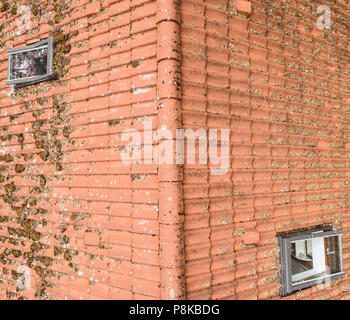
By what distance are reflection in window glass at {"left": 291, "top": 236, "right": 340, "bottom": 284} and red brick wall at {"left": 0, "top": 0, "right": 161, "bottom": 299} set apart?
234 centimetres

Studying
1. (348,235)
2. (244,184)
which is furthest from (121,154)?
(348,235)

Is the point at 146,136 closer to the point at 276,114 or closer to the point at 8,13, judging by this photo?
the point at 276,114

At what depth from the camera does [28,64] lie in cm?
Answer: 371

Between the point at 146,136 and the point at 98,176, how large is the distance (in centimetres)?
75

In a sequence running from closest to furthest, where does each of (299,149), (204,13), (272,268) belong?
(204,13)
(272,268)
(299,149)

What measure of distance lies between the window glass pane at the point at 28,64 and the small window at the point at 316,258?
3.70m

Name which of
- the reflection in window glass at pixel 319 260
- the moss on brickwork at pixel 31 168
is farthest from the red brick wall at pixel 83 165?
the reflection in window glass at pixel 319 260

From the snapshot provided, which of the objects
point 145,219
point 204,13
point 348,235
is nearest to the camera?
point 145,219

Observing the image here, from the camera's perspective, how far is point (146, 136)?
2654 millimetres

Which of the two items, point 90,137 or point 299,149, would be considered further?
point 299,149

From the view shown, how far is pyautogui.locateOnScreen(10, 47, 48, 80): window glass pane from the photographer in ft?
11.8

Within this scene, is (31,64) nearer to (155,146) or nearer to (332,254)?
(155,146)

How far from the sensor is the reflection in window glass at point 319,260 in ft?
12.5

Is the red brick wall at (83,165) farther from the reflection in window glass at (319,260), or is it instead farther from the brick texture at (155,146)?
the reflection in window glass at (319,260)
